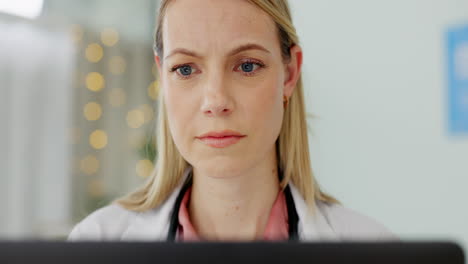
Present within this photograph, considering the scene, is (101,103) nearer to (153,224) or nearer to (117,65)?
(117,65)

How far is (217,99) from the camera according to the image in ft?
2.22

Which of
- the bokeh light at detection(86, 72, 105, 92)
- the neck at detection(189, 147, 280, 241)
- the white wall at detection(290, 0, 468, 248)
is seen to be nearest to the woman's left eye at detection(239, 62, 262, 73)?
the neck at detection(189, 147, 280, 241)

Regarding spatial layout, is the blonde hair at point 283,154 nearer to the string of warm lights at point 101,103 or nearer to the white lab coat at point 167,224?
the white lab coat at point 167,224

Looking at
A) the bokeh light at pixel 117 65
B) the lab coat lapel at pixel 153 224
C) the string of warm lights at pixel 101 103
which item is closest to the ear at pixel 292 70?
the lab coat lapel at pixel 153 224

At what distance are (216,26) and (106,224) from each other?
381mm

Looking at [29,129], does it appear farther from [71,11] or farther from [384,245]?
[384,245]

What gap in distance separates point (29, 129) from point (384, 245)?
295cm

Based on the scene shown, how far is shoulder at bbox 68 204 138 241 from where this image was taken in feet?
2.65

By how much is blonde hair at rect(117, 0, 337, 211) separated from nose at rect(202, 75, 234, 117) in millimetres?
145

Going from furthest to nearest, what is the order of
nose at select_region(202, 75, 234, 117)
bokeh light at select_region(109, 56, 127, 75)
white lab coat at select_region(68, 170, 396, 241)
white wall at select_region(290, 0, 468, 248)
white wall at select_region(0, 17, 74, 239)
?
bokeh light at select_region(109, 56, 127, 75), white wall at select_region(0, 17, 74, 239), white wall at select_region(290, 0, 468, 248), white lab coat at select_region(68, 170, 396, 241), nose at select_region(202, 75, 234, 117)

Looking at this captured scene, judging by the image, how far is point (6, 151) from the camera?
2.87 m

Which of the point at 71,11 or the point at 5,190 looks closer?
the point at 5,190

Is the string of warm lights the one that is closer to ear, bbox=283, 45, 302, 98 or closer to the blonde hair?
the blonde hair

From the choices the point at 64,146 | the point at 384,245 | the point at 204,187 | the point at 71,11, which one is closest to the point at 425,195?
the point at 204,187
